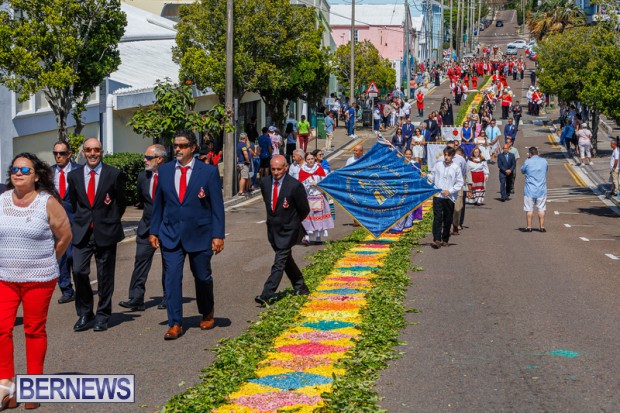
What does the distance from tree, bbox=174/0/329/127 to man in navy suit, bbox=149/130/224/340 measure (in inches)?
876

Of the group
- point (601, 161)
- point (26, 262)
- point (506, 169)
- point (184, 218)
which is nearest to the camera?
point (26, 262)

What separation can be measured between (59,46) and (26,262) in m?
12.6

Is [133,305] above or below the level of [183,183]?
below

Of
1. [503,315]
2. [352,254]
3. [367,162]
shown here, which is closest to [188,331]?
[503,315]

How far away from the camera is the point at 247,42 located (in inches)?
1346

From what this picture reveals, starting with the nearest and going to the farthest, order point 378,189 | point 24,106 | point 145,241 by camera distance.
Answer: point 145,241
point 378,189
point 24,106

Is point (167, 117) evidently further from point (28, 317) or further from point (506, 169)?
point (28, 317)

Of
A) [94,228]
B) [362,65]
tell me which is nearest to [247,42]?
[94,228]

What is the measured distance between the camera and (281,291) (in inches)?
528

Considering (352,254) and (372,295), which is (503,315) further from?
(352,254)

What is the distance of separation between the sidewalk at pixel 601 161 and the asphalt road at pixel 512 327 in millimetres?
10725

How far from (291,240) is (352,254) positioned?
4744mm

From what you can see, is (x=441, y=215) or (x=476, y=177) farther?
(x=476, y=177)

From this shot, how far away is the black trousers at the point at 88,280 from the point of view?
10906 mm
